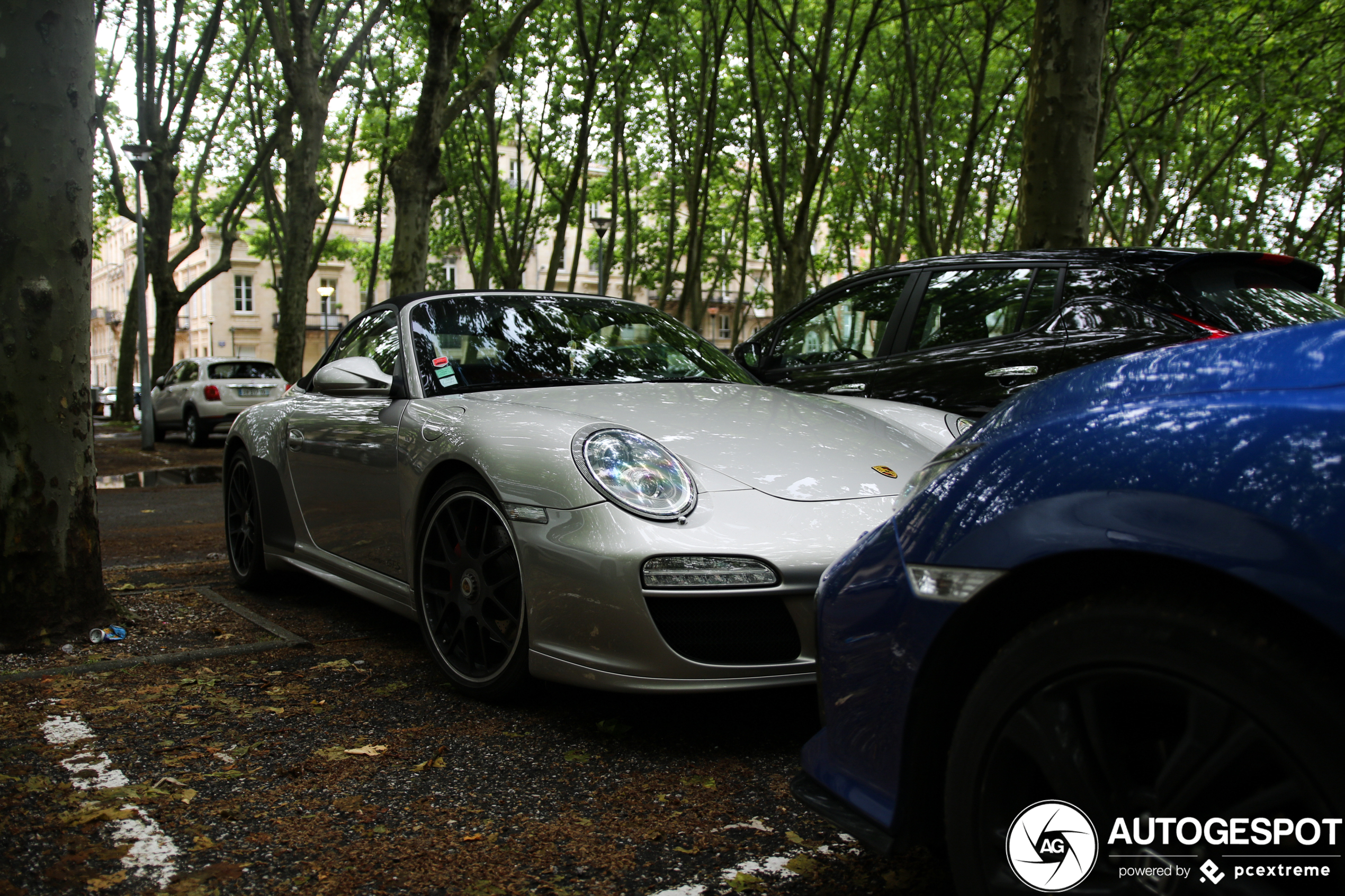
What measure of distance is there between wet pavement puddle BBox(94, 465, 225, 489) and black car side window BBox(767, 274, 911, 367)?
24.1 ft

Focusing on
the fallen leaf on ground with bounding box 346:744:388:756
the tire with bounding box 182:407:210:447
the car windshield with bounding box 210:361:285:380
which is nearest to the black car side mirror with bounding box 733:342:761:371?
the fallen leaf on ground with bounding box 346:744:388:756

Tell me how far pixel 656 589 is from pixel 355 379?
1905 mm

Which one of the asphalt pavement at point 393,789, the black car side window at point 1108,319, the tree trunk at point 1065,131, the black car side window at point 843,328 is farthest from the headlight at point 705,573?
the tree trunk at point 1065,131

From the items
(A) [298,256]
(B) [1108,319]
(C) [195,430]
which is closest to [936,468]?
(B) [1108,319]

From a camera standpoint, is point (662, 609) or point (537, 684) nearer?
point (662, 609)

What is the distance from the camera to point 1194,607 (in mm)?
1331

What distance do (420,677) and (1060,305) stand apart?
3.50 meters

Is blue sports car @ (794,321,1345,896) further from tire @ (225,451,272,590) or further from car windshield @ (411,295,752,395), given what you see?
tire @ (225,451,272,590)

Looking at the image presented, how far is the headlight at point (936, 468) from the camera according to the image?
69.6 inches

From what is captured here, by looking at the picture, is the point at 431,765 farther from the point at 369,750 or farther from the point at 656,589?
the point at 656,589

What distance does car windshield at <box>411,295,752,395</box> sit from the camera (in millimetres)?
4102

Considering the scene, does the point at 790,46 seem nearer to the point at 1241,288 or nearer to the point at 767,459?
the point at 1241,288

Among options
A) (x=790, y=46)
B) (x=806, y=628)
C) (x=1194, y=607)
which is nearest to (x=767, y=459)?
(x=806, y=628)

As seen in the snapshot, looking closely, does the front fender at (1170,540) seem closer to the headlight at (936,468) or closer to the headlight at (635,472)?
the headlight at (936,468)
